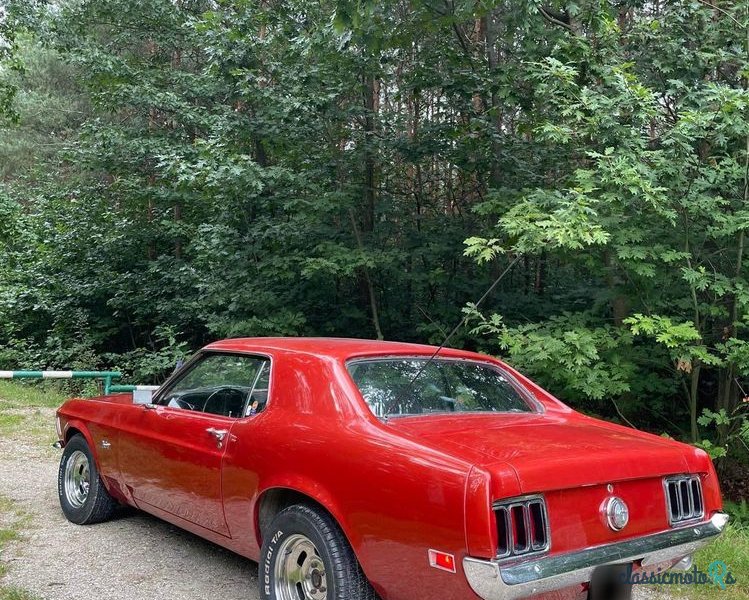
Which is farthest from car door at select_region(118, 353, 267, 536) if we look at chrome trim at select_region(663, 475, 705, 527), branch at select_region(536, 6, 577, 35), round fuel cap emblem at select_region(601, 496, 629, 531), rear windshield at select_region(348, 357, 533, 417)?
branch at select_region(536, 6, 577, 35)

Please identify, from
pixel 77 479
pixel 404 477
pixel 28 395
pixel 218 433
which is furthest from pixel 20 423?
pixel 404 477

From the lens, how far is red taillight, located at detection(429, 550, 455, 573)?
2564 mm

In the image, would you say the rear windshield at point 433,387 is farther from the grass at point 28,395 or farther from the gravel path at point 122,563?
the grass at point 28,395

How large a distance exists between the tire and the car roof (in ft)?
2.81

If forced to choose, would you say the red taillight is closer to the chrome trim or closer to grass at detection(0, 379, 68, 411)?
the chrome trim

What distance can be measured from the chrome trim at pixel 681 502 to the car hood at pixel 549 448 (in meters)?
0.05

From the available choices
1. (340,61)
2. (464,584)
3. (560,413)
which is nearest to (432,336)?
(340,61)

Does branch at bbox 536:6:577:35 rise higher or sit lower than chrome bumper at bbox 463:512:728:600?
higher

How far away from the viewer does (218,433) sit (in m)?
3.85

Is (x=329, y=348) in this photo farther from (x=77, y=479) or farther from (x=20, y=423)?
(x=20, y=423)

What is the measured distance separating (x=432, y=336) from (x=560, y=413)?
7603mm

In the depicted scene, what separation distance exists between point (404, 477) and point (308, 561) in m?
0.83

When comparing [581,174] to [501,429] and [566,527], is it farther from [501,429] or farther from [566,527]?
[566,527]

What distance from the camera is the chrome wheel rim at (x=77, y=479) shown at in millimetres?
5340
